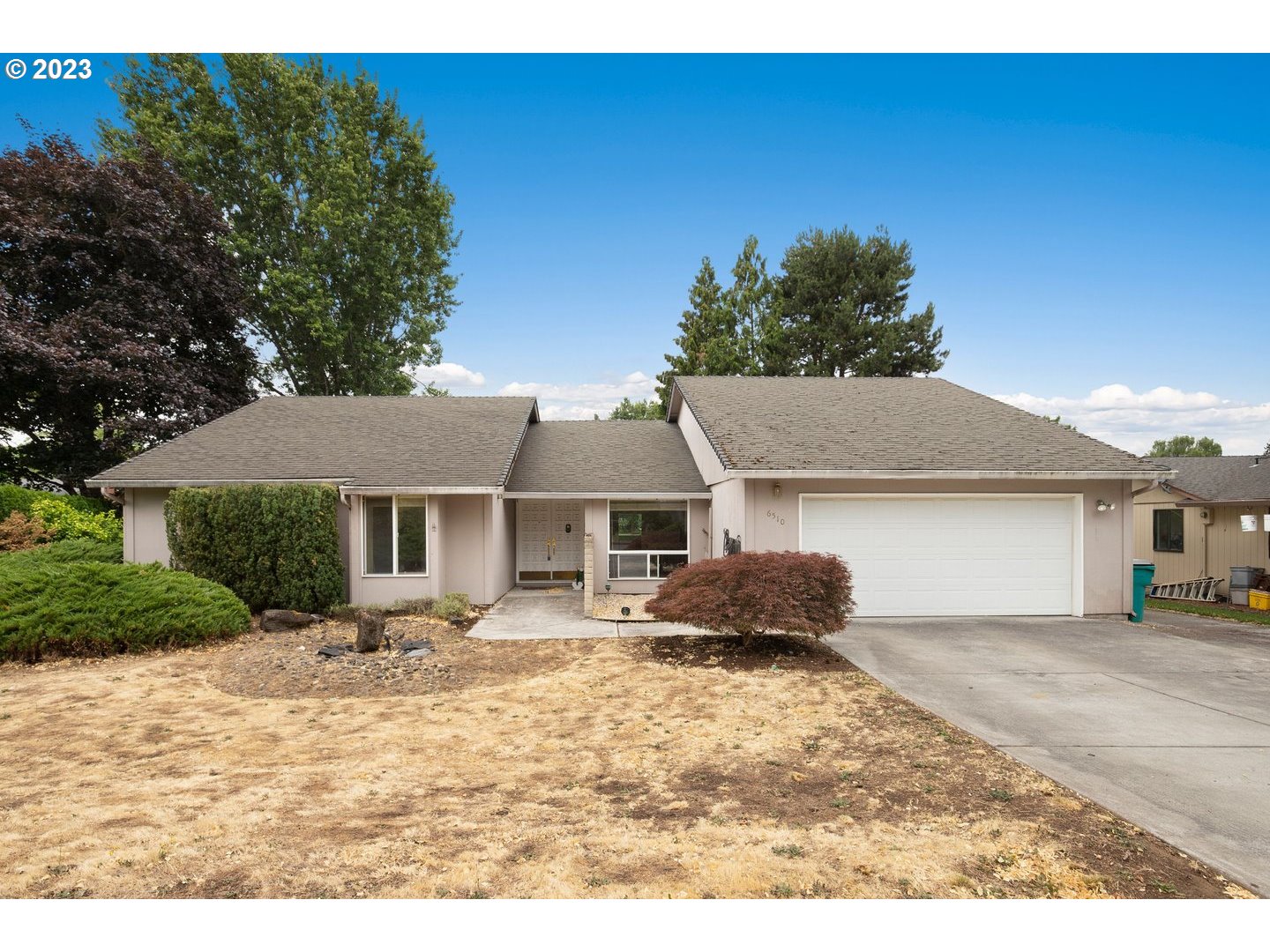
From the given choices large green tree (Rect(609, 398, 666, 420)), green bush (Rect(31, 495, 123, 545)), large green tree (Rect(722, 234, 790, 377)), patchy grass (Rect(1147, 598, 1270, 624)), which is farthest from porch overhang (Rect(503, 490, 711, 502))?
large green tree (Rect(609, 398, 666, 420))

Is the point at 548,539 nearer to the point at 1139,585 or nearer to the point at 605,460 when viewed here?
the point at 605,460

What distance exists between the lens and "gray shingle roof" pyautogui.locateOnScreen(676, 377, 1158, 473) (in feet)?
35.0

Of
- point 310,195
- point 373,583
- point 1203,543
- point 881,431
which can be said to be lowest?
point 1203,543

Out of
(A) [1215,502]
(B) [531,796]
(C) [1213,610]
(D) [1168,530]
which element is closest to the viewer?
(B) [531,796]

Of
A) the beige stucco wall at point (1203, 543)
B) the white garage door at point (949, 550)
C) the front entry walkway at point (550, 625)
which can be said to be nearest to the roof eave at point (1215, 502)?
the beige stucco wall at point (1203, 543)

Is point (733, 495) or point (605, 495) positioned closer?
point (733, 495)

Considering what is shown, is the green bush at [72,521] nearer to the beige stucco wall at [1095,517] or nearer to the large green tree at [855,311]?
the beige stucco wall at [1095,517]

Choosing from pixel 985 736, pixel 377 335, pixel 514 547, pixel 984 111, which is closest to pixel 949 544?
pixel 985 736

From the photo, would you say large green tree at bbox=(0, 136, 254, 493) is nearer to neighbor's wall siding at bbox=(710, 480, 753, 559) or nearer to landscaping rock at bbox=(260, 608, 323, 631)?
landscaping rock at bbox=(260, 608, 323, 631)

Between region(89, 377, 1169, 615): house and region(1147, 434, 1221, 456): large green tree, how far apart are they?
74.9 m

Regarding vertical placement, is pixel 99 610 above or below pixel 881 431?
below

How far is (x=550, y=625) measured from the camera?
33.5 ft

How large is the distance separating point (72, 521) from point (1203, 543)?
2917cm

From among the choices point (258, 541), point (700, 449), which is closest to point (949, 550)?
point (700, 449)
